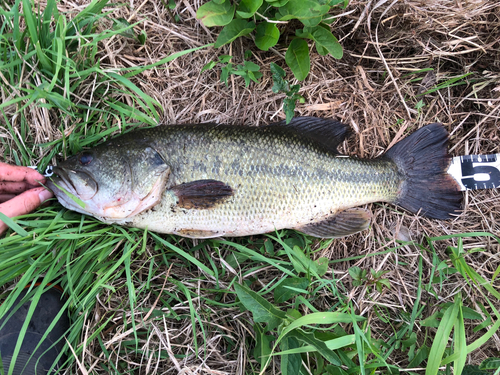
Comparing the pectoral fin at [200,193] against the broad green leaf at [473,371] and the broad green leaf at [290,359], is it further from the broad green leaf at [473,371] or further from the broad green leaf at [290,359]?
the broad green leaf at [473,371]

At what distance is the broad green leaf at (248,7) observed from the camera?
2423 millimetres

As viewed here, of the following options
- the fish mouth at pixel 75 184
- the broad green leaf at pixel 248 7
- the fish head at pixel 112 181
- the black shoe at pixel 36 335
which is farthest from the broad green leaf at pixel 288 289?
the broad green leaf at pixel 248 7

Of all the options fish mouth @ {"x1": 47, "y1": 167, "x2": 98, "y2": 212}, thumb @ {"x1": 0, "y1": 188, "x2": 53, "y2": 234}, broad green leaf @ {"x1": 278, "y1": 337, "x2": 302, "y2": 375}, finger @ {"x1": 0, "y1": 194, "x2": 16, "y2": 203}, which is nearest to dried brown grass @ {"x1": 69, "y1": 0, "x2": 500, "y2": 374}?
broad green leaf @ {"x1": 278, "y1": 337, "x2": 302, "y2": 375}

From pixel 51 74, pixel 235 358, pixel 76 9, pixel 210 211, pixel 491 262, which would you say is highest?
pixel 76 9

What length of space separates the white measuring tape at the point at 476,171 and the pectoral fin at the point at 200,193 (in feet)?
7.47

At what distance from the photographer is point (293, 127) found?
2.84 metres

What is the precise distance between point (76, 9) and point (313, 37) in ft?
6.89

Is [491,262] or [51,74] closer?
[51,74]

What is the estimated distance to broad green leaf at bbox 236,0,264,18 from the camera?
7.95ft

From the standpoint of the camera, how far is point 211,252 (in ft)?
9.21

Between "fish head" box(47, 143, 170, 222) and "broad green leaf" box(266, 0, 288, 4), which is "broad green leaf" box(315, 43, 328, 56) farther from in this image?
"fish head" box(47, 143, 170, 222)

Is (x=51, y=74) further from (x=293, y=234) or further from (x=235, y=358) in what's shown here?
(x=235, y=358)

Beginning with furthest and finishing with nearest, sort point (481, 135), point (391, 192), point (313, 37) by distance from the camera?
point (481, 135) < point (391, 192) < point (313, 37)

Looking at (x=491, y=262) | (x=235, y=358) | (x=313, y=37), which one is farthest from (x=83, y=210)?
(x=491, y=262)
